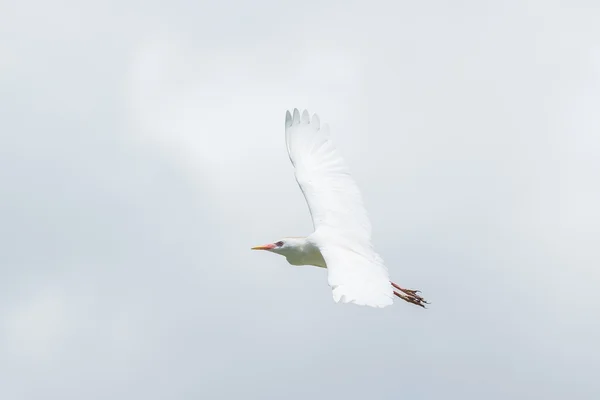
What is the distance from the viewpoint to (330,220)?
92.6 feet

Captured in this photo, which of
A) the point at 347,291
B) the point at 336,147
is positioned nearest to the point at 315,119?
the point at 336,147

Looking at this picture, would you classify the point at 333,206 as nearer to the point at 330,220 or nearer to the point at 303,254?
the point at 330,220

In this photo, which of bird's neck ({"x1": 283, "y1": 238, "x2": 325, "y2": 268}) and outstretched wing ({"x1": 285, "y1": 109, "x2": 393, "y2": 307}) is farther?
bird's neck ({"x1": 283, "y1": 238, "x2": 325, "y2": 268})

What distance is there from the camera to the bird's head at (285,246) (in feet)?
91.0

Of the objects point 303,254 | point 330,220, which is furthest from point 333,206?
point 303,254

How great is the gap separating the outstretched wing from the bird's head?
Result: 47cm

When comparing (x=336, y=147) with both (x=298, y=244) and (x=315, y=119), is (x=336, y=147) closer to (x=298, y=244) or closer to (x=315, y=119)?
(x=315, y=119)

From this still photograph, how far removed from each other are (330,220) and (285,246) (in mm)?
1240

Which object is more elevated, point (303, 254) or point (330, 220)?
point (330, 220)

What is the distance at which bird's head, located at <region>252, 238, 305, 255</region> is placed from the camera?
2773cm

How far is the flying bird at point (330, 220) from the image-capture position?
24453 mm

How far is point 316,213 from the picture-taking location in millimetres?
A: 28516

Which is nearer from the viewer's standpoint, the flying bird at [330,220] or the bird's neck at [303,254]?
the flying bird at [330,220]

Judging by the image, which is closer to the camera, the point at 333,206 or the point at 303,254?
the point at 303,254
